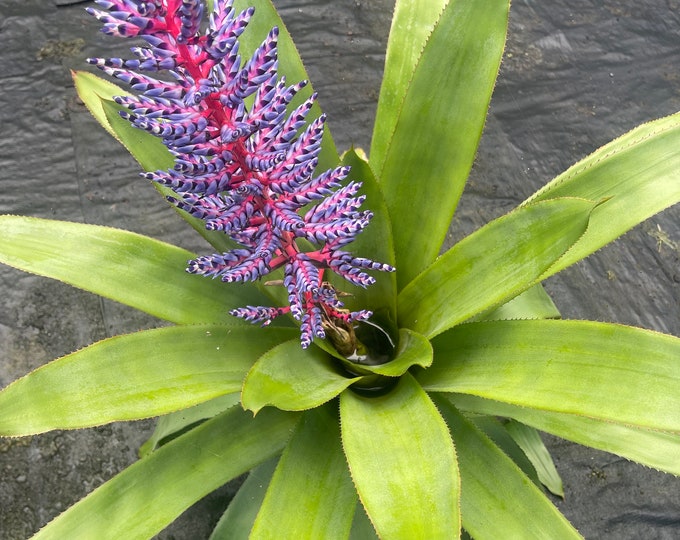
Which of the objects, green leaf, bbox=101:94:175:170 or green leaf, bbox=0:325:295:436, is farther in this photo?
green leaf, bbox=101:94:175:170

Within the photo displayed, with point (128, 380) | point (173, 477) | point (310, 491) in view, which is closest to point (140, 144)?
point (128, 380)

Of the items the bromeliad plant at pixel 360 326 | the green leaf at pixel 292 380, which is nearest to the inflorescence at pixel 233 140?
the bromeliad plant at pixel 360 326

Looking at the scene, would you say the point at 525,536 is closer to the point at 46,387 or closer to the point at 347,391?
the point at 347,391

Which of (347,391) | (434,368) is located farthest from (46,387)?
(434,368)

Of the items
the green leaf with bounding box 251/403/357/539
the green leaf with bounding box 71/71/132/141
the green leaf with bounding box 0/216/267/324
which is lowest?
the green leaf with bounding box 251/403/357/539

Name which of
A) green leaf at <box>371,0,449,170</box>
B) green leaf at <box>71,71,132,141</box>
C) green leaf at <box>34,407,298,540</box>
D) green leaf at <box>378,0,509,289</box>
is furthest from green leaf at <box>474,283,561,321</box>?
green leaf at <box>71,71,132,141</box>

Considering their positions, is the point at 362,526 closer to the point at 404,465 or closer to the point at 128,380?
the point at 404,465

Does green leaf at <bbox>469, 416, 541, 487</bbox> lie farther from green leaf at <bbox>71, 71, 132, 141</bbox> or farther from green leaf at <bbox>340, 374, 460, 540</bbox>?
green leaf at <bbox>71, 71, 132, 141</bbox>
